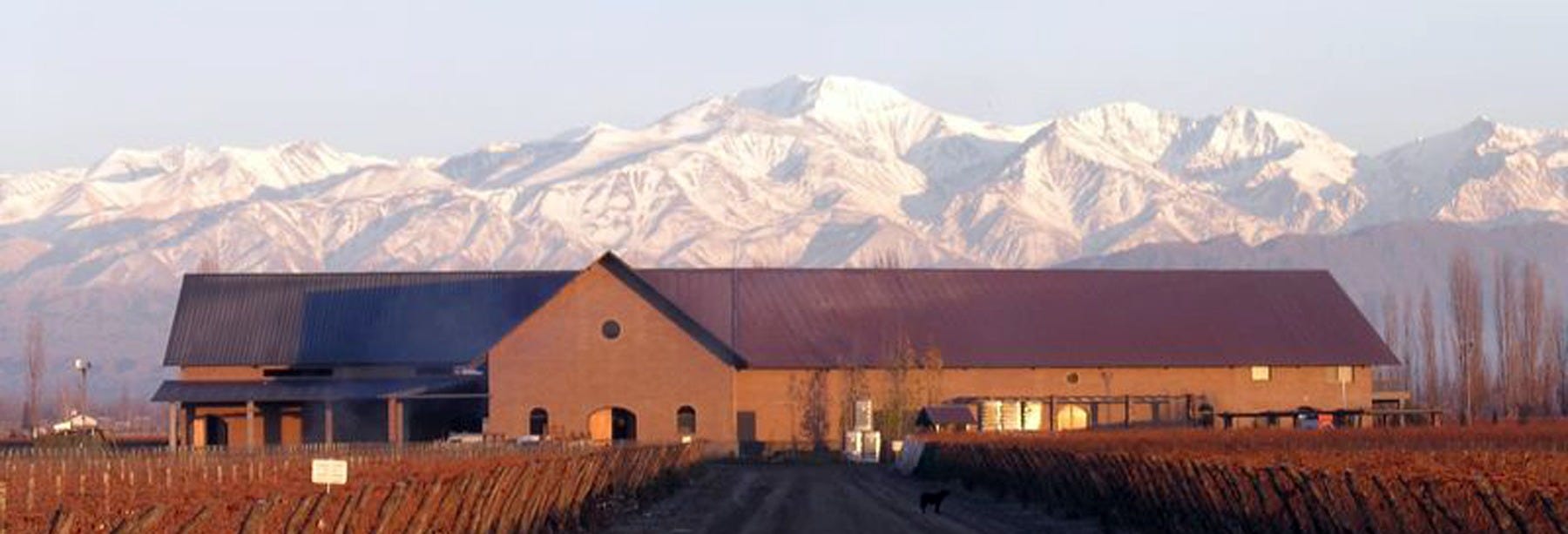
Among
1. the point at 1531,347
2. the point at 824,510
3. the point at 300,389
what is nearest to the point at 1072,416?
the point at 300,389

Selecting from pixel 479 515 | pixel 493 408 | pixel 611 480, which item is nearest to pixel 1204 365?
pixel 493 408

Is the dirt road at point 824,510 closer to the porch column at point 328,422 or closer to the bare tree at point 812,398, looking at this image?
the porch column at point 328,422

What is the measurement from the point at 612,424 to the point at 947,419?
11214mm

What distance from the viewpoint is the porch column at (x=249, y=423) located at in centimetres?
8631

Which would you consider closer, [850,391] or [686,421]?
[686,421]

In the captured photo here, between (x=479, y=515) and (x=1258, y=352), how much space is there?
70929mm

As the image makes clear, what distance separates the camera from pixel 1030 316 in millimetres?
102000

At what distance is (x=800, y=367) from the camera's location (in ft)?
316

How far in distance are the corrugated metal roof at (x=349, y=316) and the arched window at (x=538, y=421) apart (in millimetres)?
3731

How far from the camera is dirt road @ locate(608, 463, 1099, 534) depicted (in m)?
42.2

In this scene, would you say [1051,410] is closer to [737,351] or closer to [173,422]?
[737,351]

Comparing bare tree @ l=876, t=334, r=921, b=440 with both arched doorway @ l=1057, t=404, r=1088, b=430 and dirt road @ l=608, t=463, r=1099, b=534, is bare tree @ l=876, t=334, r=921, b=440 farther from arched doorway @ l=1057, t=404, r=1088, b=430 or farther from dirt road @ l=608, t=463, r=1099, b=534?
dirt road @ l=608, t=463, r=1099, b=534

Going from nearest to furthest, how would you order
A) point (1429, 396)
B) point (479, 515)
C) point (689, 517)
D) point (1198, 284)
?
point (479, 515)
point (689, 517)
point (1198, 284)
point (1429, 396)

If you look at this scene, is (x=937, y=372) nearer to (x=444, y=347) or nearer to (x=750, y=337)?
(x=750, y=337)
